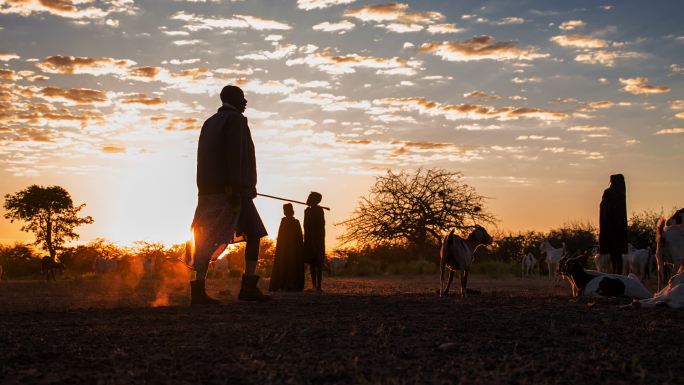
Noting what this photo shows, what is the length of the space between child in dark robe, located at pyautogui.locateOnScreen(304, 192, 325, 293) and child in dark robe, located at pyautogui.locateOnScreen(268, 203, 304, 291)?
0.47 feet

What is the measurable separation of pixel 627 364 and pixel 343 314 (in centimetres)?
357

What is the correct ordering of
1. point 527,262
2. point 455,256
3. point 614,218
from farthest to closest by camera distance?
1. point 527,262
2. point 614,218
3. point 455,256

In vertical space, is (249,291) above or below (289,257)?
below

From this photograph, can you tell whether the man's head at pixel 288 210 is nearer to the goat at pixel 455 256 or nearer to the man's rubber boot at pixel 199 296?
the goat at pixel 455 256

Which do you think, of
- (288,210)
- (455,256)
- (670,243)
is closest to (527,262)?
(288,210)

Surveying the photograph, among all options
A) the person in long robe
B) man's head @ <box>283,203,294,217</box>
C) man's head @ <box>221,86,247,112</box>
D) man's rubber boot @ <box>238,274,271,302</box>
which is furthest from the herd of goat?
man's head @ <box>221,86,247,112</box>

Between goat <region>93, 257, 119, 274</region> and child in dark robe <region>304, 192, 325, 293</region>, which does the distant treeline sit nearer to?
goat <region>93, 257, 119, 274</region>

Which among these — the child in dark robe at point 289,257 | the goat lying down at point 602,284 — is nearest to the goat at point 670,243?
the goat lying down at point 602,284

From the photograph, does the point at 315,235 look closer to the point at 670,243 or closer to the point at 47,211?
the point at 670,243

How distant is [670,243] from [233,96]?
7998 mm

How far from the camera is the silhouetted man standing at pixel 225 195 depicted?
938cm

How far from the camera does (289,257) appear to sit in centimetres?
1553

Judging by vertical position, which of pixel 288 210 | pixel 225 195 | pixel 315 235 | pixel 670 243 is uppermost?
pixel 288 210

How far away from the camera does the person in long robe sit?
15.9 m
